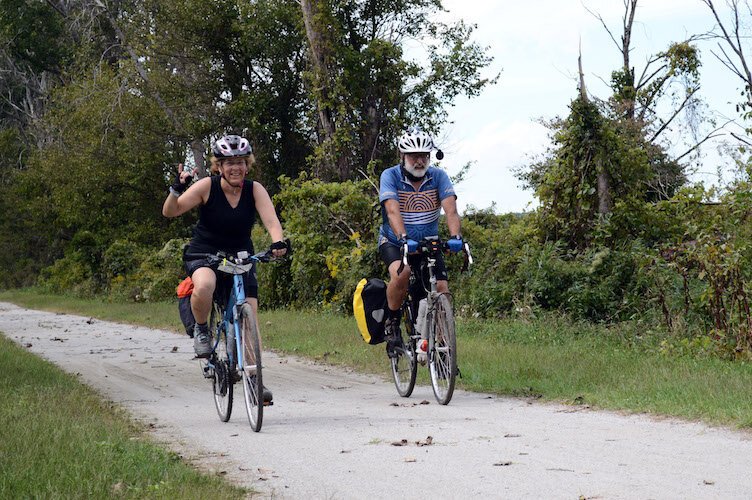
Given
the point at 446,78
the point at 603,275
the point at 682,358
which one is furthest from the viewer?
the point at 446,78

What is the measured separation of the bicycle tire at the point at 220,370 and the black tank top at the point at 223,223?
1.80 ft

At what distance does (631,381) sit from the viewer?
935 cm

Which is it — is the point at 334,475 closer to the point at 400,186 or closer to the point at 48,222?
the point at 400,186

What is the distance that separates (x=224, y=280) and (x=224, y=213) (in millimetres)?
603

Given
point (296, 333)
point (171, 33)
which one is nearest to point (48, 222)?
point (171, 33)

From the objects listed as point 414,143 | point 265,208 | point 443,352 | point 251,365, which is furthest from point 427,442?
point 414,143

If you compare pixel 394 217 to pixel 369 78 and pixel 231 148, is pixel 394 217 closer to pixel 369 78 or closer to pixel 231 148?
pixel 231 148

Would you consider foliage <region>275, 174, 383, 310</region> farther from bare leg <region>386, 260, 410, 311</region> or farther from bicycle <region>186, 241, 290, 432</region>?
bicycle <region>186, 241, 290, 432</region>

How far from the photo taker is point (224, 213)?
8.29 meters

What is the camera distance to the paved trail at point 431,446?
5477 millimetres

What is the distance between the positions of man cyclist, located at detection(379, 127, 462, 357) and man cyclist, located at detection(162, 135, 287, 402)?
1.31 metres

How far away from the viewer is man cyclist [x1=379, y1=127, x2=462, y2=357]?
9211 mm

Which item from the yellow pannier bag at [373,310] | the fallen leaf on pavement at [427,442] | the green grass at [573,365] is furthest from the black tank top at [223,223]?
the green grass at [573,365]

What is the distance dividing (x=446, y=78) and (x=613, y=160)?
14813 millimetres
